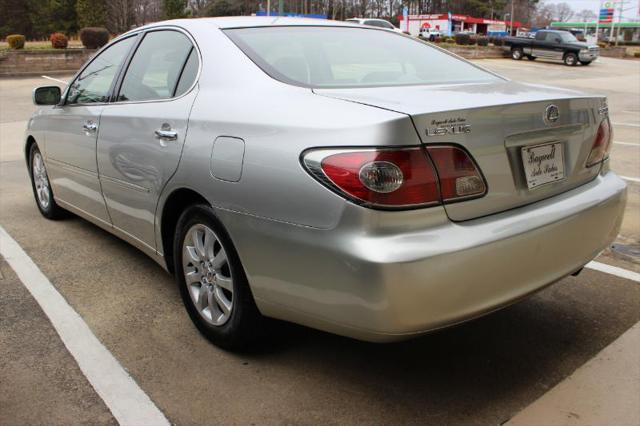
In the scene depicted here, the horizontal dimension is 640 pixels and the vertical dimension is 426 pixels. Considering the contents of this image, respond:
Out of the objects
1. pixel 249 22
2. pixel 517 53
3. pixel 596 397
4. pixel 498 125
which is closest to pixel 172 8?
pixel 517 53

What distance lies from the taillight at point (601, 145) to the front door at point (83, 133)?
275 centimetres

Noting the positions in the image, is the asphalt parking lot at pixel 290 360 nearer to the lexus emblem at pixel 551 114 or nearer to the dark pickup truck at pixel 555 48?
the lexus emblem at pixel 551 114

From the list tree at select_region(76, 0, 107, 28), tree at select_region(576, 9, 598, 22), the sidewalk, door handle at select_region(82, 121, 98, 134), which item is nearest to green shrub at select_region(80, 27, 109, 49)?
door handle at select_region(82, 121, 98, 134)

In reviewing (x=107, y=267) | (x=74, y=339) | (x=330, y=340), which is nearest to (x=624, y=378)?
(x=330, y=340)

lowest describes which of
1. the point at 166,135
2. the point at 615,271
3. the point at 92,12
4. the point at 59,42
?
the point at 615,271

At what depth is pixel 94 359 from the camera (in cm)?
287

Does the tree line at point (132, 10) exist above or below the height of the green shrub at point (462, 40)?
above

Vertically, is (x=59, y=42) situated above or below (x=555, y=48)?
above

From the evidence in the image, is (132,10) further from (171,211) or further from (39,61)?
(171,211)

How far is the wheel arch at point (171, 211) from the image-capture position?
295cm

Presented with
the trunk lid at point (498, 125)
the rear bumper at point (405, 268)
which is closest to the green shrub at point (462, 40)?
the trunk lid at point (498, 125)

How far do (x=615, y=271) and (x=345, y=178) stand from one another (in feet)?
8.90

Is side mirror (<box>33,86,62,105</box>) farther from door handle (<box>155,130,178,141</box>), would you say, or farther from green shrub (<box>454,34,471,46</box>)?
green shrub (<box>454,34,471,46</box>)

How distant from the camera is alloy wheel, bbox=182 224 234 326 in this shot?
281cm
